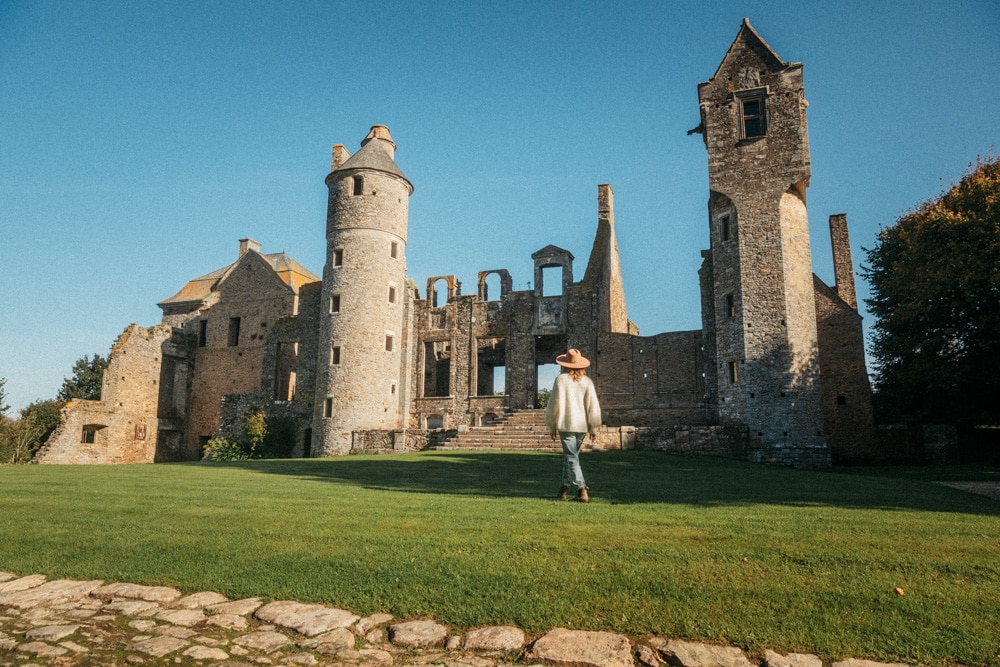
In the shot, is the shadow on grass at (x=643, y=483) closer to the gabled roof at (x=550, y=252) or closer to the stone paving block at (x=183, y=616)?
the stone paving block at (x=183, y=616)

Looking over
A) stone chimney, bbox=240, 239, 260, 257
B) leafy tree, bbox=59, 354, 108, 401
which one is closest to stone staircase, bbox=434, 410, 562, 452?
stone chimney, bbox=240, 239, 260, 257

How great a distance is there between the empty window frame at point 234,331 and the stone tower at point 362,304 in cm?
1001

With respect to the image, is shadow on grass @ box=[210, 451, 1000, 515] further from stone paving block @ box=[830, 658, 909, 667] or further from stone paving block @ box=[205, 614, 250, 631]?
stone paving block @ box=[205, 614, 250, 631]

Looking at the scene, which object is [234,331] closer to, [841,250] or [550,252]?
[550,252]

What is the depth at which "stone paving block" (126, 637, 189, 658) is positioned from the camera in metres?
3.69

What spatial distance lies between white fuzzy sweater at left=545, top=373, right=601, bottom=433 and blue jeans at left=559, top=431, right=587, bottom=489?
92 mm

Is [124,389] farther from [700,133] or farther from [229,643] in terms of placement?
[229,643]

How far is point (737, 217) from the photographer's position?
76.5 feet

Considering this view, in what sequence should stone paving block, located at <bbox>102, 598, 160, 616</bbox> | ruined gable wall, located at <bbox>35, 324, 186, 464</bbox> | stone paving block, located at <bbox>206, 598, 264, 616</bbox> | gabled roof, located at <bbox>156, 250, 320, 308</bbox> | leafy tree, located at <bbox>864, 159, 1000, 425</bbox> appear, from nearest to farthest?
stone paving block, located at <bbox>206, 598, 264, 616</bbox>, stone paving block, located at <bbox>102, 598, 160, 616</bbox>, leafy tree, located at <bbox>864, 159, 1000, 425</bbox>, ruined gable wall, located at <bbox>35, 324, 186, 464</bbox>, gabled roof, located at <bbox>156, 250, 320, 308</bbox>

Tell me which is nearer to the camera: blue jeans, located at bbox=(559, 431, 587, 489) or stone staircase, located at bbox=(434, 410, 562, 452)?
blue jeans, located at bbox=(559, 431, 587, 489)

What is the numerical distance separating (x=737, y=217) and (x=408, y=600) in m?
22.0

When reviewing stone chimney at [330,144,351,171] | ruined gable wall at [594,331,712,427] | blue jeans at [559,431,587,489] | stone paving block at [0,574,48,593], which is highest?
stone chimney at [330,144,351,171]

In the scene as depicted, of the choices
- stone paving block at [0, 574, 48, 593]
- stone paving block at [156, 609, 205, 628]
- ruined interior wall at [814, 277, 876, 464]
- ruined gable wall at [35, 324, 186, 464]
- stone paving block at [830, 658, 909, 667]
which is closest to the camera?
stone paving block at [830, 658, 909, 667]

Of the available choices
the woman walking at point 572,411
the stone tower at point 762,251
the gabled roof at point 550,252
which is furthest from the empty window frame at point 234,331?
the woman walking at point 572,411
